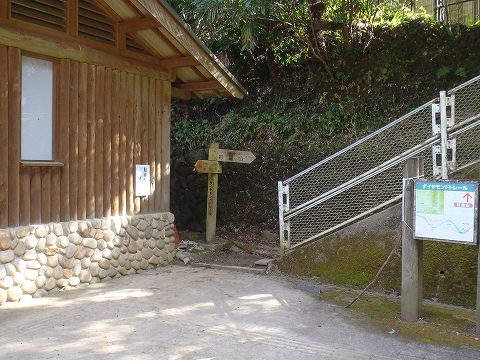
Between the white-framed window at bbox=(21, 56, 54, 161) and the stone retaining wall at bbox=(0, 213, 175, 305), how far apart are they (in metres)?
1.02

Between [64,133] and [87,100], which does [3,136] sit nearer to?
[64,133]

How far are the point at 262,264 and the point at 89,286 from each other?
9.04 ft

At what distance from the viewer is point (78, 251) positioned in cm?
653

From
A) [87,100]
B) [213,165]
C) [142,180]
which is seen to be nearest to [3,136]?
[87,100]

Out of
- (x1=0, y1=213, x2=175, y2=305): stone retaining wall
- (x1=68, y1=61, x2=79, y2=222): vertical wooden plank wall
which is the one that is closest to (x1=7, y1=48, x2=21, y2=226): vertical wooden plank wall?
(x1=0, y1=213, x2=175, y2=305): stone retaining wall

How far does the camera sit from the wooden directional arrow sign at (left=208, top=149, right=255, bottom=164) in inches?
348

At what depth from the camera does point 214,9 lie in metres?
9.69

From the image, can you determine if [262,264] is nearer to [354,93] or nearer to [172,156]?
[172,156]

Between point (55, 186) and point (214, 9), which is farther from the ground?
point (214, 9)

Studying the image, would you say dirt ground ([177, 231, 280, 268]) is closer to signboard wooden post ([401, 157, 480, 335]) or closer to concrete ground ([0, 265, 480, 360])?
concrete ground ([0, 265, 480, 360])

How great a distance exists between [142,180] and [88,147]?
118 centimetres

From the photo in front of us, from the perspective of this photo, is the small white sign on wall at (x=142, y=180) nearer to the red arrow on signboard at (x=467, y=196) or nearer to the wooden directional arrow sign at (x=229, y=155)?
the wooden directional arrow sign at (x=229, y=155)

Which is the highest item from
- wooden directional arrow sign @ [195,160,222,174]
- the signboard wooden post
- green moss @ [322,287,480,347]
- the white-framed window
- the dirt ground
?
the white-framed window

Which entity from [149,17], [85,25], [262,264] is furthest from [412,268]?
[85,25]
